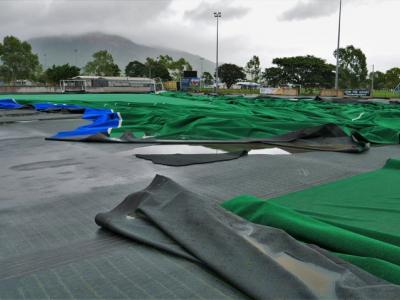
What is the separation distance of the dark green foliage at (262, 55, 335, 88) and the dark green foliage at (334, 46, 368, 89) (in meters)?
5.63

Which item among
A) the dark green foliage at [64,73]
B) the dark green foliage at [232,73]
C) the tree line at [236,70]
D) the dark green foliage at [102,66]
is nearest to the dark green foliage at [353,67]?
the tree line at [236,70]

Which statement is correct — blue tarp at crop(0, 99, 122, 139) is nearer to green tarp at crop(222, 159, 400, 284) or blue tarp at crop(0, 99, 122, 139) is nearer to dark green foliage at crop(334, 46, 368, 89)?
green tarp at crop(222, 159, 400, 284)

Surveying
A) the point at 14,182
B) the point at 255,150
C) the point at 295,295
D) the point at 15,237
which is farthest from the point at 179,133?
the point at 295,295

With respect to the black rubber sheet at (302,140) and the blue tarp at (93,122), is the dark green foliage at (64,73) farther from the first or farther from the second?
the black rubber sheet at (302,140)

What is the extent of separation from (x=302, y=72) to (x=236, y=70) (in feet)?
52.9

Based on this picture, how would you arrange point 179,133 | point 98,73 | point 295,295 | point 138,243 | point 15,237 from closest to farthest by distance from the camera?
point 295,295 → point 138,243 → point 15,237 → point 179,133 → point 98,73

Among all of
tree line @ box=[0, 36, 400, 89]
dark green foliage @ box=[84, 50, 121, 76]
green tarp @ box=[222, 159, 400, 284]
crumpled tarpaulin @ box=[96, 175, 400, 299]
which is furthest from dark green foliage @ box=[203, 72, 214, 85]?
crumpled tarpaulin @ box=[96, 175, 400, 299]

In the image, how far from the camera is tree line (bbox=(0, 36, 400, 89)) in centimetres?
5162

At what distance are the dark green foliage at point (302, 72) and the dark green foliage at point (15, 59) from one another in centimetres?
4182

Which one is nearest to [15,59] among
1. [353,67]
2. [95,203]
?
[353,67]

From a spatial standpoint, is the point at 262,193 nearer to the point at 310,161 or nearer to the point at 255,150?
the point at 310,161

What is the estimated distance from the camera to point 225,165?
14.7 ft

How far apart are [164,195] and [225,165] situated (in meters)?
1.79

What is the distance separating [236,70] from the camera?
71.9 m
